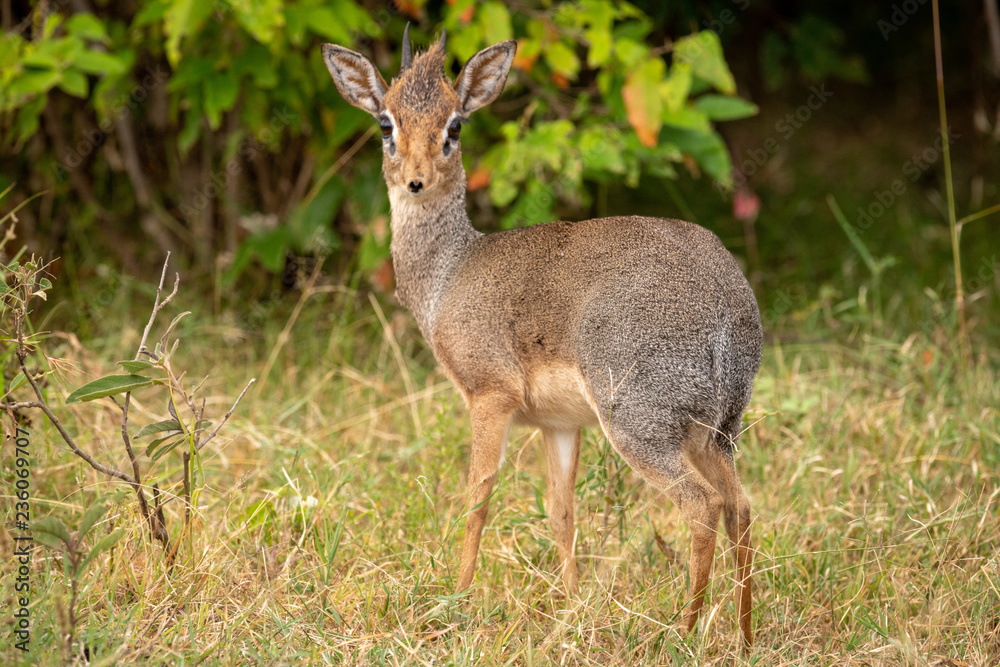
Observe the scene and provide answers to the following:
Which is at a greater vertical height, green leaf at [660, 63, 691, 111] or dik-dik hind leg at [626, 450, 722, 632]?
green leaf at [660, 63, 691, 111]

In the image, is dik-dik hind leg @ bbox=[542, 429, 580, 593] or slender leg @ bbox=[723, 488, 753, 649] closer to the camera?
slender leg @ bbox=[723, 488, 753, 649]

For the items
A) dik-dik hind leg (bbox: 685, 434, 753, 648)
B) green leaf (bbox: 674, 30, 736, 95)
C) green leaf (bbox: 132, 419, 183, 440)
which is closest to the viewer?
green leaf (bbox: 132, 419, 183, 440)

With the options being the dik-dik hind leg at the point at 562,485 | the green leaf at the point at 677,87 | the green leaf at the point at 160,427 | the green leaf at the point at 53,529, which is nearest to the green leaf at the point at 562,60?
the green leaf at the point at 677,87

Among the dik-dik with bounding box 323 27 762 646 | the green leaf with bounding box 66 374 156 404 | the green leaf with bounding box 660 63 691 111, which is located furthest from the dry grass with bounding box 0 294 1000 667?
the green leaf with bounding box 660 63 691 111

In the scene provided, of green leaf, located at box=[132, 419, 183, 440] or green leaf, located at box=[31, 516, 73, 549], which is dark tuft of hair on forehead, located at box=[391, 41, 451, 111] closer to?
green leaf, located at box=[132, 419, 183, 440]

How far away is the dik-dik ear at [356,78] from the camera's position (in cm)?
407

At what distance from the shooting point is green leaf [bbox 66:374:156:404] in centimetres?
319

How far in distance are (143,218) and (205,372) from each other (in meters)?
1.76

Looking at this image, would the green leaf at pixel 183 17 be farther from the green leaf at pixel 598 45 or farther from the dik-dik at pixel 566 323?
the green leaf at pixel 598 45

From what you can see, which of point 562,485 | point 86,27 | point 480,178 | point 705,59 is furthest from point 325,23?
point 562,485

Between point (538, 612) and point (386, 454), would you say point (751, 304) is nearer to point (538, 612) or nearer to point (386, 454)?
point (538, 612)

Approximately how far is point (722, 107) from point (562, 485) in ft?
7.70

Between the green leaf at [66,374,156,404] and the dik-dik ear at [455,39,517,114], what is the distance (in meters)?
1.61

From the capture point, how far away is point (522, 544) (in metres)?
4.02
